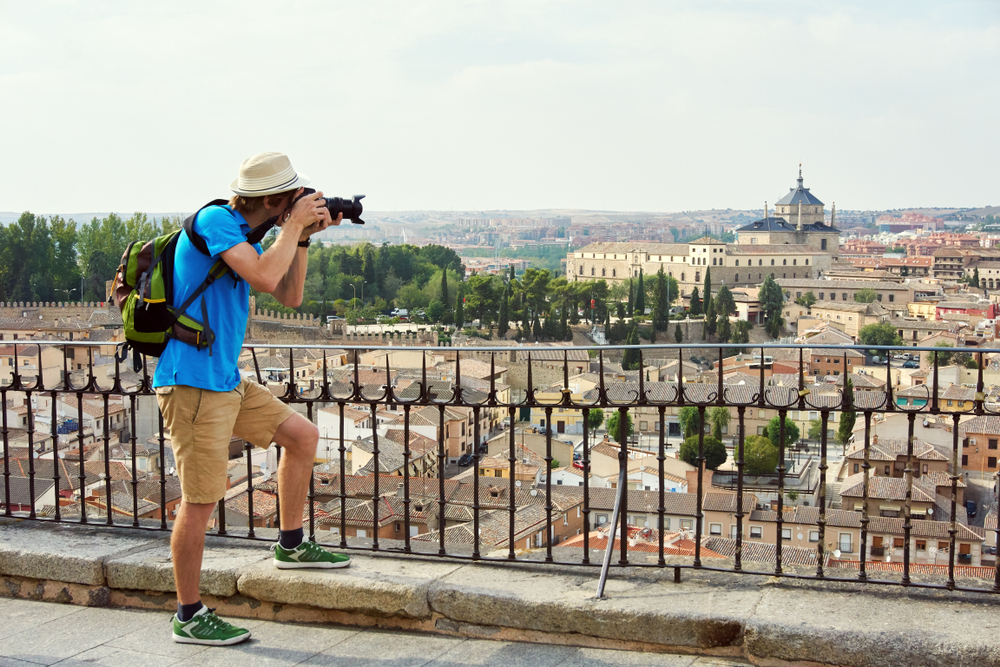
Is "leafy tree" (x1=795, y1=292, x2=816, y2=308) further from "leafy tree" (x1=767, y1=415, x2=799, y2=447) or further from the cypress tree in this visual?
"leafy tree" (x1=767, y1=415, x2=799, y2=447)

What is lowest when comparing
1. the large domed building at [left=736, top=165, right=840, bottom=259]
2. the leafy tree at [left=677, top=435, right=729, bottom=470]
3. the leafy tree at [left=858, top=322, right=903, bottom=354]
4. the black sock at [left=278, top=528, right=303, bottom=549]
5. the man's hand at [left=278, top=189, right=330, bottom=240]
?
the leafy tree at [left=858, top=322, right=903, bottom=354]

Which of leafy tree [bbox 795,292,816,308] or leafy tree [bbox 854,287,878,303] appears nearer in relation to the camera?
leafy tree [bbox 854,287,878,303]

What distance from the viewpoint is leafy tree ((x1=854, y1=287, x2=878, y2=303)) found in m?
58.1

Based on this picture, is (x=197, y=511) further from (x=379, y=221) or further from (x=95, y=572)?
(x=379, y=221)

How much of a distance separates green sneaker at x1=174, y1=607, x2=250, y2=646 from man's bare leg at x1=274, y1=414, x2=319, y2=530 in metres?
0.27

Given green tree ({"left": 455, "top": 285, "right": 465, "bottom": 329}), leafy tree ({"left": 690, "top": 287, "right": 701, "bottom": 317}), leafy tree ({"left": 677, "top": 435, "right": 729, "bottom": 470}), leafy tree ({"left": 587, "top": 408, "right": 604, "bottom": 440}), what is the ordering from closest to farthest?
1. leafy tree ({"left": 587, "top": 408, "right": 604, "bottom": 440})
2. leafy tree ({"left": 677, "top": 435, "right": 729, "bottom": 470})
3. green tree ({"left": 455, "top": 285, "right": 465, "bottom": 329})
4. leafy tree ({"left": 690, "top": 287, "right": 701, "bottom": 317})

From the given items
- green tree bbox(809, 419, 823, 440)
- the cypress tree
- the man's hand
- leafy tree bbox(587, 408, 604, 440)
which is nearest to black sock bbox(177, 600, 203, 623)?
the man's hand

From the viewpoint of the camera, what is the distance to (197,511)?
2.01 m

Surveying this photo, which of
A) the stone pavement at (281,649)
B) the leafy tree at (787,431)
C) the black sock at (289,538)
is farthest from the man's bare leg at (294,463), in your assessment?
the leafy tree at (787,431)

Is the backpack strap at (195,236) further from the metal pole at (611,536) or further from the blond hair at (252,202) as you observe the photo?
the metal pole at (611,536)

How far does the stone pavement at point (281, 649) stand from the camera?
6.40 feet

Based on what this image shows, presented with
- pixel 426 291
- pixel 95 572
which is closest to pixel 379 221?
pixel 426 291

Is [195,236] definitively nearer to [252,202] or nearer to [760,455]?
[252,202]

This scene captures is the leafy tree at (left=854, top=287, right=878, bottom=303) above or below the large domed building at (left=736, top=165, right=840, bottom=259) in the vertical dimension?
below
